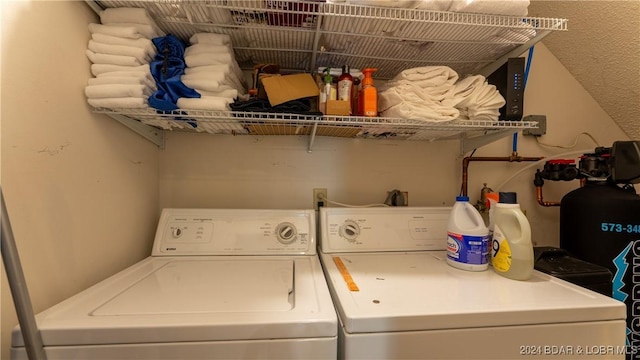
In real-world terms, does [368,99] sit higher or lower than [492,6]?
lower

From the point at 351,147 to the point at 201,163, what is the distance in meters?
0.79

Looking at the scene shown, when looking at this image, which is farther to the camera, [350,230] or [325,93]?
[350,230]

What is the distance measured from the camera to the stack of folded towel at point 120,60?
0.87m

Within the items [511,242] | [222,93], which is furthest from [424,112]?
[222,93]

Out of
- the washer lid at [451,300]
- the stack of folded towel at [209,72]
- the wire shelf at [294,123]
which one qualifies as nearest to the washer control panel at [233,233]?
the washer lid at [451,300]

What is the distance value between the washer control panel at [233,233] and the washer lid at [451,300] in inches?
10.5

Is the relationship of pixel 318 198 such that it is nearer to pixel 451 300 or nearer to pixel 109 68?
pixel 451 300

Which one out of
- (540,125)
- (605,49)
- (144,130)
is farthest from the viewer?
(540,125)

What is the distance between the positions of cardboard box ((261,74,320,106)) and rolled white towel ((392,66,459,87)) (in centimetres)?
38

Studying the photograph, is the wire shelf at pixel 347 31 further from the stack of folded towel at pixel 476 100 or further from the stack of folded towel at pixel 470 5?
the stack of folded towel at pixel 476 100

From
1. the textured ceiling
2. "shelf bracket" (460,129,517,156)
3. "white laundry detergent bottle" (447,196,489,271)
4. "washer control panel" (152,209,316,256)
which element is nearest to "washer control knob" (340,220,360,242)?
"washer control panel" (152,209,316,256)

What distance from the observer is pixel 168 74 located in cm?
96

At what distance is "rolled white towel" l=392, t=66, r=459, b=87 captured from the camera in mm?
1070

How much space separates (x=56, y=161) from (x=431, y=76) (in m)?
1.29
